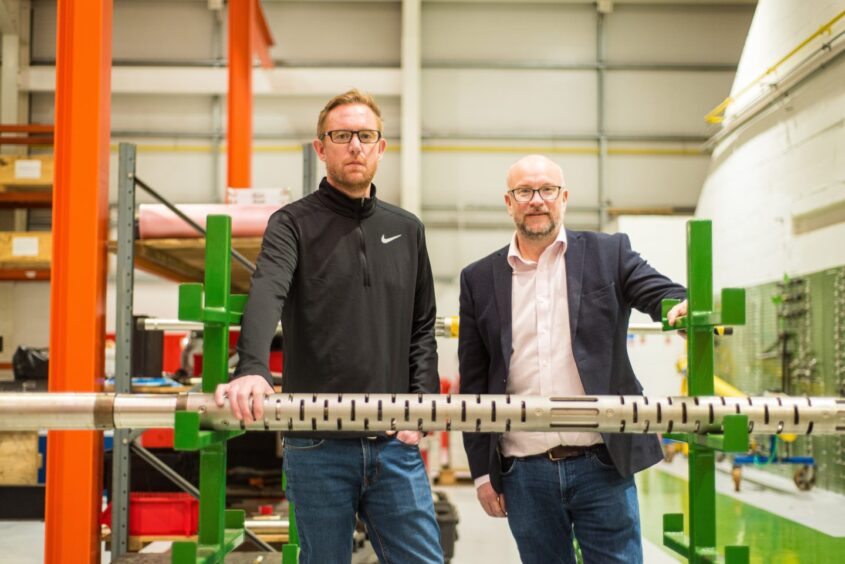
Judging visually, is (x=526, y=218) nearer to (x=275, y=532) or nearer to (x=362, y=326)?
(x=362, y=326)

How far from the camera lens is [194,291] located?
1817 mm

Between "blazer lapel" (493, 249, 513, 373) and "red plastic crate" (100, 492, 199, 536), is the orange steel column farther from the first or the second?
"blazer lapel" (493, 249, 513, 373)

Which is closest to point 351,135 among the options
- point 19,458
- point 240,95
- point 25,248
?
point 240,95

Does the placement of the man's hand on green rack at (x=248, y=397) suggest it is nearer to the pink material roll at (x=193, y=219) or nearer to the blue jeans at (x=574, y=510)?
the blue jeans at (x=574, y=510)

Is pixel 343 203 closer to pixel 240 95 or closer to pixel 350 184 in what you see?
pixel 350 184

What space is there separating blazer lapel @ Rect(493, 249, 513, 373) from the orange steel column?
274 cm

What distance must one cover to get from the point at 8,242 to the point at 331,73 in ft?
18.1

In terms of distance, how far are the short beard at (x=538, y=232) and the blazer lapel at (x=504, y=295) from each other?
0.14m

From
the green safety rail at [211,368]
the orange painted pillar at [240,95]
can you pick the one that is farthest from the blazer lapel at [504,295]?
the orange painted pillar at [240,95]

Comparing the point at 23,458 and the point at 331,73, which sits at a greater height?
the point at 331,73

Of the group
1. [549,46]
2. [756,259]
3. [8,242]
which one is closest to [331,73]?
[549,46]

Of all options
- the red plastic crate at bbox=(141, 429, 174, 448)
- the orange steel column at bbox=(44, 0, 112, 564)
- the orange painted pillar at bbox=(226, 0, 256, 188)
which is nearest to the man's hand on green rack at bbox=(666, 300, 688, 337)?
the orange steel column at bbox=(44, 0, 112, 564)

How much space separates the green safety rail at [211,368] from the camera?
1.80 meters

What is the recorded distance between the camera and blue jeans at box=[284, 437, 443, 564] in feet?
6.54
